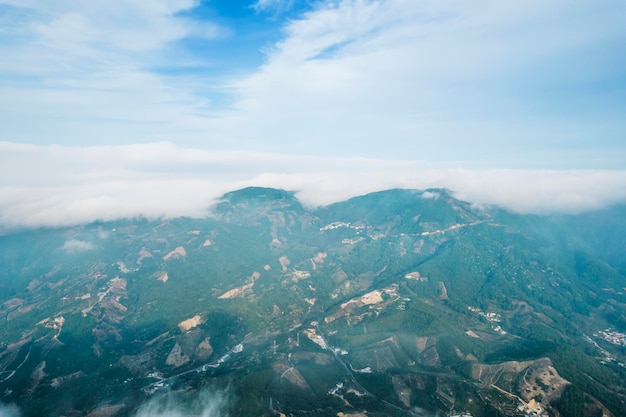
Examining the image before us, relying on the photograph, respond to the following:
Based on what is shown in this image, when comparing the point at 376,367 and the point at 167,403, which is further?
the point at 376,367

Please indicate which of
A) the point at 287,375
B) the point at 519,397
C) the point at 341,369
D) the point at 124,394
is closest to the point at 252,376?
the point at 287,375

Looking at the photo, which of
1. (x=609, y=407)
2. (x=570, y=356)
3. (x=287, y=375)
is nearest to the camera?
(x=609, y=407)

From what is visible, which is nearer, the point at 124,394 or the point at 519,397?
the point at 519,397

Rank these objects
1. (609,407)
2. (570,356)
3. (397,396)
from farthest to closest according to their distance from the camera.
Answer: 1. (570,356)
2. (397,396)
3. (609,407)

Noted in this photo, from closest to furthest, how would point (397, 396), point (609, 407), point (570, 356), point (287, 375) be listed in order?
point (609, 407)
point (397, 396)
point (287, 375)
point (570, 356)

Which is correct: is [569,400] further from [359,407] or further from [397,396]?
[359,407]

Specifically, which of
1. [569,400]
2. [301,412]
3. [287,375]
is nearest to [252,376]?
[287,375]

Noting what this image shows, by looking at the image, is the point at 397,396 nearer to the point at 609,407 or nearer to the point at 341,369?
the point at 341,369

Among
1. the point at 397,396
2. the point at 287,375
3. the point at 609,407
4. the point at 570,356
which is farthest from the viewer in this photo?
the point at 570,356
